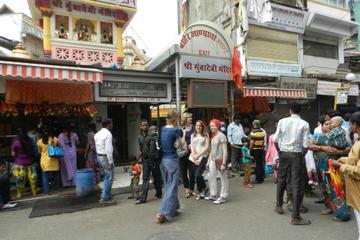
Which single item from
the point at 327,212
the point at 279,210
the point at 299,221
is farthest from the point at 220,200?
the point at 327,212

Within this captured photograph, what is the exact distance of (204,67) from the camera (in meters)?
8.64

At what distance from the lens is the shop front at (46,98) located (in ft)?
20.9

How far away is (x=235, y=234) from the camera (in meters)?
4.05

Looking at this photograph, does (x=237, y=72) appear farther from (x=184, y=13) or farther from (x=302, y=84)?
(x=184, y=13)

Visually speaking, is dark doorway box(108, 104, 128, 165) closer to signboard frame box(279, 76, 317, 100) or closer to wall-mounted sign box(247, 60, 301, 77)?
wall-mounted sign box(247, 60, 301, 77)

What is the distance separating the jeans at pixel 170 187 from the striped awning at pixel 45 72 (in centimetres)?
314

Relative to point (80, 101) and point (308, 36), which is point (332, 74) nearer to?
point (308, 36)

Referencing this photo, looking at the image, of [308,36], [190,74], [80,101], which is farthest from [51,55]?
[308,36]

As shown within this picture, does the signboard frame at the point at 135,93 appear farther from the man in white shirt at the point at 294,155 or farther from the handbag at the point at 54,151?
the man in white shirt at the point at 294,155

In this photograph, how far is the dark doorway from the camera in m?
10.2

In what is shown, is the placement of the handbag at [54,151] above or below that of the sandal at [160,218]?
above

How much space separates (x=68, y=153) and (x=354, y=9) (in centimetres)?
1735

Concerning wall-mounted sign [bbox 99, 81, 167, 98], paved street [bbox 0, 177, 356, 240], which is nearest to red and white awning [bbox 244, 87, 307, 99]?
wall-mounted sign [bbox 99, 81, 167, 98]

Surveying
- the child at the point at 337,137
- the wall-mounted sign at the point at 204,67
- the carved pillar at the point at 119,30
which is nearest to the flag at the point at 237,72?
the wall-mounted sign at the point at 204,67
